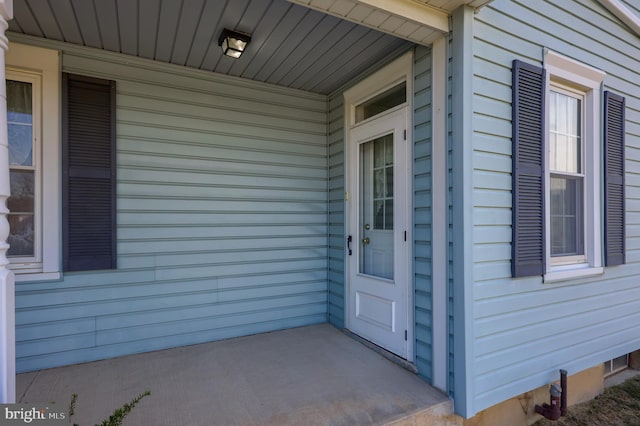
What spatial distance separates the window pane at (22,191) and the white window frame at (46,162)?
58mm

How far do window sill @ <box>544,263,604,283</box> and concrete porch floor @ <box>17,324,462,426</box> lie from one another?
1255 mm

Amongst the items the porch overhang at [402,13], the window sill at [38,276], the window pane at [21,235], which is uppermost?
the porch overhang at [402,13]

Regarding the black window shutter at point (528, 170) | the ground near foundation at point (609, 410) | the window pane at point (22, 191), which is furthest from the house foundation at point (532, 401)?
the window pane at point (22, 191)

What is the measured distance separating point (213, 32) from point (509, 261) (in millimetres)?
2720

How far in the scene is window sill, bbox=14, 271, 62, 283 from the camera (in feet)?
8.36

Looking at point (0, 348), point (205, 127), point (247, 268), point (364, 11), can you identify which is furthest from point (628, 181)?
point (0, 348)

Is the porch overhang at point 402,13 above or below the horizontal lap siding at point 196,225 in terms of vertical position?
above

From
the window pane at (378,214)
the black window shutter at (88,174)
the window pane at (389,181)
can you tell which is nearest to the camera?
the black window shutter at (88,174)

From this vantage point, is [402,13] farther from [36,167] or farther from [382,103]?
[36,167]

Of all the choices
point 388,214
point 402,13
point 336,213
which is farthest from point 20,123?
point 388,214

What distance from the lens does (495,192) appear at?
231 centimetres

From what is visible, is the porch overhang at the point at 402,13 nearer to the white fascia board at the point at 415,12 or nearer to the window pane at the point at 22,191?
the white fascia board at the point at 415,12

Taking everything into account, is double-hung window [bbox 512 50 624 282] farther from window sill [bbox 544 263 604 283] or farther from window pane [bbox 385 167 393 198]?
window pane [bbox 385 167 393 198]

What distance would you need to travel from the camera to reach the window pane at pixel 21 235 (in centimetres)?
259
